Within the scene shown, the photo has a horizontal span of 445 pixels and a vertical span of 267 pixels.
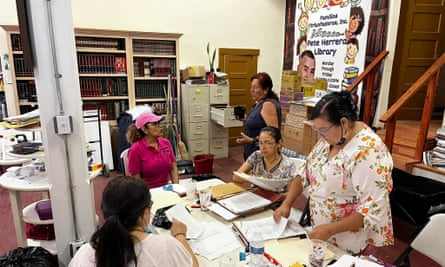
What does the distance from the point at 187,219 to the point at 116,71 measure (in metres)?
3.71

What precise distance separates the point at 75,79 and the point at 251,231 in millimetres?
1206

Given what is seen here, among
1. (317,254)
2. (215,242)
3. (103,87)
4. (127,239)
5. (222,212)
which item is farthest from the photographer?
(103,87)

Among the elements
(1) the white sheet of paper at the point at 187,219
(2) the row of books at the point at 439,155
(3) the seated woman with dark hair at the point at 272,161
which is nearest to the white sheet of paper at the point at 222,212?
(1) the white sheet of paper at the point at 187,219

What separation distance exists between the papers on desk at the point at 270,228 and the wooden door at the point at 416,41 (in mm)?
3461

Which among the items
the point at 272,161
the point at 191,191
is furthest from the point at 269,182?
the point at 191,191

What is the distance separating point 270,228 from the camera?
162 cm

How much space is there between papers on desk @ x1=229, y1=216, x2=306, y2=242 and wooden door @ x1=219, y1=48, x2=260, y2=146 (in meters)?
4.44

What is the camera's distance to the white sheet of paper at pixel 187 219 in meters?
1.58

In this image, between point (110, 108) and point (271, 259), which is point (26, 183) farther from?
point (110, 108)

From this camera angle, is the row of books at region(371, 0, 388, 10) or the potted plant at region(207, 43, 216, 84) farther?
the potted plant at region(207, 43, 216, 84)

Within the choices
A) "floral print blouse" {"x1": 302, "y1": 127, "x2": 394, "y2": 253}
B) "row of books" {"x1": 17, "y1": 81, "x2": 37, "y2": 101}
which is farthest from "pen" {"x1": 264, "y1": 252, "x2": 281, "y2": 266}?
"row of books" {"x1": 17, "y1": 81, "x2": 37, "y2": 101}

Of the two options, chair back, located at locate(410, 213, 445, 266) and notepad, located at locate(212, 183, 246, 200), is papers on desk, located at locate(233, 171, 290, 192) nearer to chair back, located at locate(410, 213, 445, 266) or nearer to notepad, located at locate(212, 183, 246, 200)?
notepad, located at locate(212, 183, 246, 200)

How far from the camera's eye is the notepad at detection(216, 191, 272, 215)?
69.9 inches

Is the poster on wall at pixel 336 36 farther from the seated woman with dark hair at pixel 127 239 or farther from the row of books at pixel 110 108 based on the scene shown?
the seated woman with dark hair at pixel 127 239
